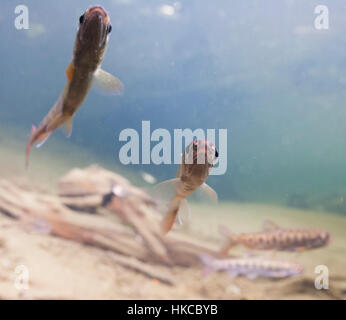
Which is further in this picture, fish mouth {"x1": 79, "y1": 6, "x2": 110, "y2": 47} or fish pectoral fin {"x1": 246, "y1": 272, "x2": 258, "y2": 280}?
fish pectoral fin {"x1": 246, "y1": 272, "x2": 258, "y2": 280}

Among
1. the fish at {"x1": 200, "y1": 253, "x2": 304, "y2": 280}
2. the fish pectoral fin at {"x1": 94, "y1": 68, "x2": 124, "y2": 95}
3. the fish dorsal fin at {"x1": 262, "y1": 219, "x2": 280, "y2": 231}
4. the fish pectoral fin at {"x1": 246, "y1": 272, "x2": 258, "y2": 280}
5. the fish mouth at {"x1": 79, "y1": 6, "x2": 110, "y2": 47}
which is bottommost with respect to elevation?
the fish pectoral fin at {"x1": 246, "y1": 272, "x2": 258, "y2": 280}

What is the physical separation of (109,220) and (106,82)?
13.1 feet

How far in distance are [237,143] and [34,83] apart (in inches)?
1670

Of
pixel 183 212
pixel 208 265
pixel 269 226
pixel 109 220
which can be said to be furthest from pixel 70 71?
pixel 269 226

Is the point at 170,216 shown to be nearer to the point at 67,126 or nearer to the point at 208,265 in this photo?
the point at 67,126

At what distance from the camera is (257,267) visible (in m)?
4.72

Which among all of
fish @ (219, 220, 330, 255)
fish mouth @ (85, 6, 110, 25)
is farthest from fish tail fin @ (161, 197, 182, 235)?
fish @ (219, 220, 330, 255)

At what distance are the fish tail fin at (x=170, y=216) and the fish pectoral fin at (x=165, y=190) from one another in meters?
0.05

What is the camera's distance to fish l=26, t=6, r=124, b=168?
69.6 inches

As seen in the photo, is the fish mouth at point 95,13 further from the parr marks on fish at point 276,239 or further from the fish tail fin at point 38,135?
the parr marks on fish at point 276,239

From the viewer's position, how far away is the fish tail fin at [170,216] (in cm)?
204

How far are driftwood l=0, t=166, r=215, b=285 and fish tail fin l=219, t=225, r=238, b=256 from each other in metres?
0.35

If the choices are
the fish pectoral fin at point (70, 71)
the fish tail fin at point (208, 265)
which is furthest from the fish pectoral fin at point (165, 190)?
the fish tail fin at point (208, 265)

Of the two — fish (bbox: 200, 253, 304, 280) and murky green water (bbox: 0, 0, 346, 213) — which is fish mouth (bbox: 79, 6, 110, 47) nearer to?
fish (bbox: 200, 253, 304, 280)
